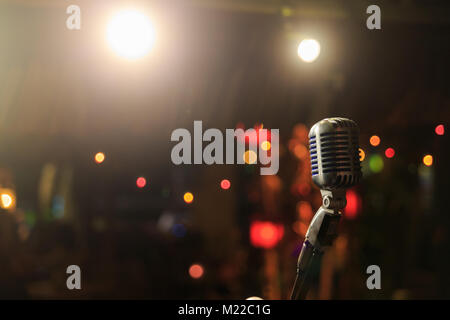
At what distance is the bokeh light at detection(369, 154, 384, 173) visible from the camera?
3846 millimetres

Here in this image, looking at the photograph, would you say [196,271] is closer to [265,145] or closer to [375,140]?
[265,145]

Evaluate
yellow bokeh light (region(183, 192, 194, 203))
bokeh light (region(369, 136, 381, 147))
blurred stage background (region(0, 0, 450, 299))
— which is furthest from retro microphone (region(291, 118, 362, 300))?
yellow bokeh light (region(183, 192, 194, 203))

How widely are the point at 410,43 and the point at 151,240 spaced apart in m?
3.23

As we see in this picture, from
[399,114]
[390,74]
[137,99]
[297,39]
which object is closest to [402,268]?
[399,114]

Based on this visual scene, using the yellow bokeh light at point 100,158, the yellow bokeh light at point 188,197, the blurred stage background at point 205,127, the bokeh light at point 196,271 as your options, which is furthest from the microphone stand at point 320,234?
the yellow bokeh light at point 188,197

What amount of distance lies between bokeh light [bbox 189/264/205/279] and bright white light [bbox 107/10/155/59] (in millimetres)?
2283

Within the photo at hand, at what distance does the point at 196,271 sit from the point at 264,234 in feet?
3.60

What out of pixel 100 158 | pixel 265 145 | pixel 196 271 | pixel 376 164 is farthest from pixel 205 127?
pixel 376 164

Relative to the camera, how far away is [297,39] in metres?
2.95

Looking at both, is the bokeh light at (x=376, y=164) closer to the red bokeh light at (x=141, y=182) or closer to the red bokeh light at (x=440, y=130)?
the red bokeh light at (x=440, y=130)

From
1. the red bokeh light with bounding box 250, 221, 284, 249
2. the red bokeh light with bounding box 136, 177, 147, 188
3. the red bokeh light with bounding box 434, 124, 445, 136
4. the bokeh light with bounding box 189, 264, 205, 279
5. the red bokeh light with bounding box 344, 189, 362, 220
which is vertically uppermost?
the red bokeh light with bounding box 434, 124, 445, 136

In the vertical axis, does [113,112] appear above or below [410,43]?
below

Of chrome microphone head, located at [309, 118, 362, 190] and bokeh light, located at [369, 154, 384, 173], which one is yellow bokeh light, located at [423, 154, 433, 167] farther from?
chrome microphone head, located at [309, 118, 362, 190]
